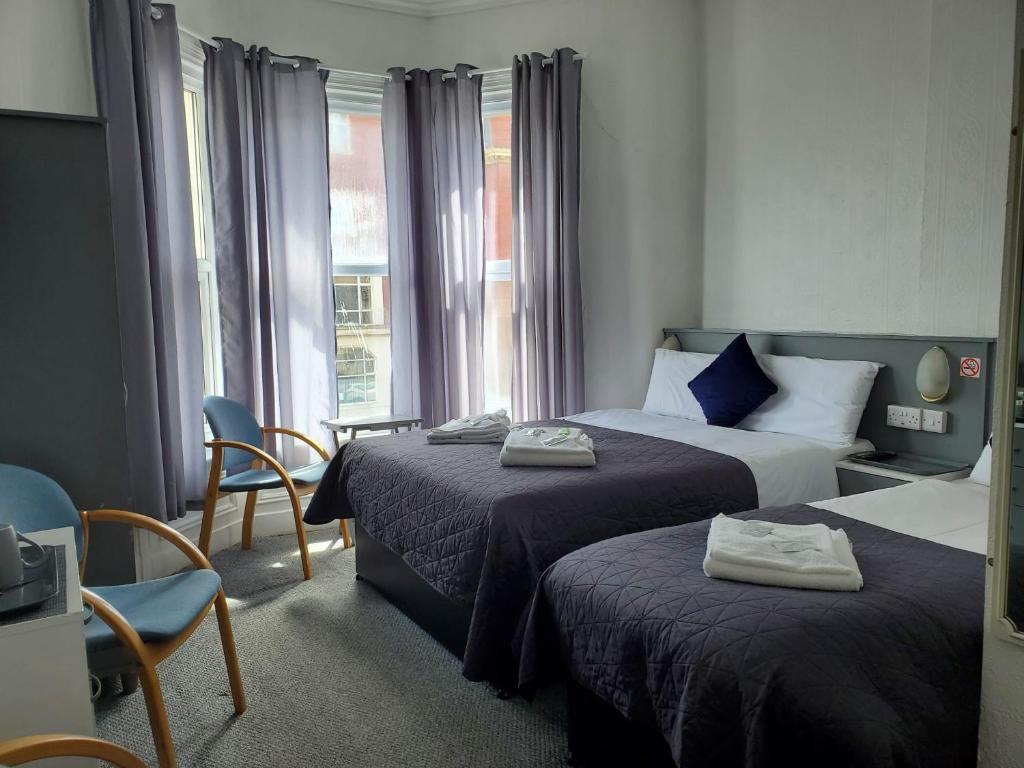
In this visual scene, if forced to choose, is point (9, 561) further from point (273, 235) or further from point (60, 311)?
point (273, 235)

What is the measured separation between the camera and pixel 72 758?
1508 millimetres

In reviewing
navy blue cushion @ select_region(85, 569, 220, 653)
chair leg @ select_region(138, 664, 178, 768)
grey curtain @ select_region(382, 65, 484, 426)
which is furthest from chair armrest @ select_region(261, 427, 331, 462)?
chair leg @ select_region(138, 664, 178, 768)

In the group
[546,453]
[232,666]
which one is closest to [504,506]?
[546,453]

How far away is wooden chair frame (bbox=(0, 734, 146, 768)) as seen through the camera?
134 cm

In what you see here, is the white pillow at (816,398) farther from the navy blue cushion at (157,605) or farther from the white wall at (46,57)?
the white wall at (46,57)

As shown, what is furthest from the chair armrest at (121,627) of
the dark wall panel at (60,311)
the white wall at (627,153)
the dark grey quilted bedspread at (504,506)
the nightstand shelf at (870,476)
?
the white wall at (627,153)

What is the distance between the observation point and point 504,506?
2.45 meters

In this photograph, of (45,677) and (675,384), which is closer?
(45,677)

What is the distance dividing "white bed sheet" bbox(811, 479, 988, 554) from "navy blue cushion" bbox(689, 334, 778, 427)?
103 cm

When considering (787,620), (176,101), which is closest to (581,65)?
(176,101)

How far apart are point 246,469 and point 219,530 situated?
34 cm

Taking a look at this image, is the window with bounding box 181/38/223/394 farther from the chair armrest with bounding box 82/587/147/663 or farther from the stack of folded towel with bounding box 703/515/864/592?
the stack of folded towel with bounding box 703/515/864/592

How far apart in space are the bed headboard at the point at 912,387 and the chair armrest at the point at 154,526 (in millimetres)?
2831

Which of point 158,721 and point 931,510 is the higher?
point 931,510
